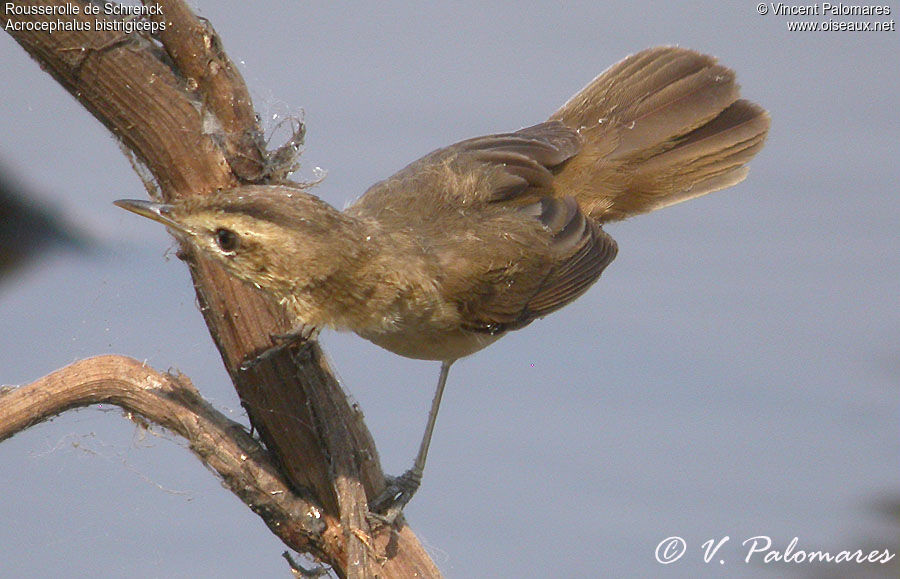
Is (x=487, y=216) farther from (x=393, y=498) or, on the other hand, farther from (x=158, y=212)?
(x=158, y=212)

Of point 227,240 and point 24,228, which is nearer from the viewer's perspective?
point 227,240

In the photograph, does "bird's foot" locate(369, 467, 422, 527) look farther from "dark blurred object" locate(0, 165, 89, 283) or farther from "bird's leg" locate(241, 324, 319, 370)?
"dark blurred object" locate(0, 165, 89, 283)

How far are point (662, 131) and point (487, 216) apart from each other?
1.10 m

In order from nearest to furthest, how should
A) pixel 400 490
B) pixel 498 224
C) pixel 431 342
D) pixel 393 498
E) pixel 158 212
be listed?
pixel 158 212, pixel 393 498, pixel 400 490, pixel 431 342, pixel 498 224

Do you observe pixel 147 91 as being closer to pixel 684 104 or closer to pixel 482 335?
pixel 482 335

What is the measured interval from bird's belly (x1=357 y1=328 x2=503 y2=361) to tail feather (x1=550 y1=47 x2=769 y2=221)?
3.16 ft

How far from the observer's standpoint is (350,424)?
10.4 feet

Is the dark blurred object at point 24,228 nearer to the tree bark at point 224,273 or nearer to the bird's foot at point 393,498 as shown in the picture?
the bird's foot at point 393,498

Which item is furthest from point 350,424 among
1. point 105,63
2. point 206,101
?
point 105,63

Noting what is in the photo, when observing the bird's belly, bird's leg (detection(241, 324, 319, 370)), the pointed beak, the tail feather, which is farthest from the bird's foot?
the tail feather

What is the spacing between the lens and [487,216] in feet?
13.6

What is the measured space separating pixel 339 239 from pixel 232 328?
0.43 metres

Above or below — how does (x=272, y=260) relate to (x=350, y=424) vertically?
above

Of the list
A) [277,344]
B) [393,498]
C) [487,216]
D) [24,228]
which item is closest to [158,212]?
[277,344]
